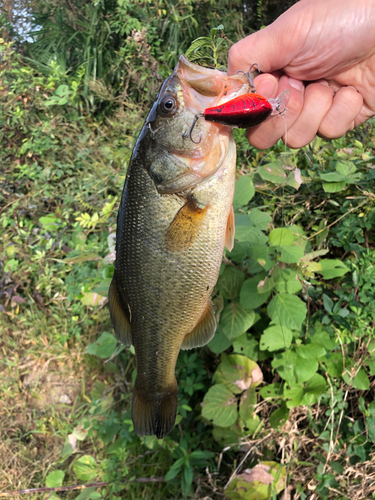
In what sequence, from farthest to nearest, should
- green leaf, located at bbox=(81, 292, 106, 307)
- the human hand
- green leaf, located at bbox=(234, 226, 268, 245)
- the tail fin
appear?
1. green leaf, located at bbox=(81, 292, 106, 307)
2. green leaf, located at bbox=(234, 226, 268, 245)
3. the tail fin
4. the human hand

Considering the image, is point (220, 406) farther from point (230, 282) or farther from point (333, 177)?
point (333, 177)

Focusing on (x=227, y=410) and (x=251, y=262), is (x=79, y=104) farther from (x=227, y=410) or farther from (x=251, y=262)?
(x=227, y=410)

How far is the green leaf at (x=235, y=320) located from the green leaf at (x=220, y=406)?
1.38ft

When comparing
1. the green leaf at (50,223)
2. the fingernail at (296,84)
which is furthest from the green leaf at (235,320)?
the green leaf at (50,223)

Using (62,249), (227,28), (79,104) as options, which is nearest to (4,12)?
(79,104)

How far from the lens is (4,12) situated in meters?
5.63

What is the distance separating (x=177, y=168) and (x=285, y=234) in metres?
0.86

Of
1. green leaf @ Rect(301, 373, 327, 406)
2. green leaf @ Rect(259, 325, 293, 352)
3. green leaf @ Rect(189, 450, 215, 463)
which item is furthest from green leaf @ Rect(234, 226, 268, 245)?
green leaf @ Rect(189, 450, 215, 463)

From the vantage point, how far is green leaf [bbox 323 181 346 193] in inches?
82.5

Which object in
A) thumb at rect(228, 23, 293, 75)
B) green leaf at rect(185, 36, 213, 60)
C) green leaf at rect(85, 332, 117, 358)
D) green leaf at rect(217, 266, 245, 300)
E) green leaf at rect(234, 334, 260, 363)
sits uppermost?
green leaf at rect(185, 36, 213, 60)

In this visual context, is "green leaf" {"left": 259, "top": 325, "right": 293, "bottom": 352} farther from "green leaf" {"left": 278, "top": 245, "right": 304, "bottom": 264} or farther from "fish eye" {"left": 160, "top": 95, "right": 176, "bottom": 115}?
"fish eye" {"left": 160, "top": 95, "right": 176, "bottom": 115}

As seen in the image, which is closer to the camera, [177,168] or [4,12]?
[177,168]

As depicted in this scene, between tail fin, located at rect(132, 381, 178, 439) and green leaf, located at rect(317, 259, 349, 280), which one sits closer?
tail fin, located at rect(132, 381, 178, 439)

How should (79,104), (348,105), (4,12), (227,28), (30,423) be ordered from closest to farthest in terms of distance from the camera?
(348,105), (30,423), (227,28), (79,104), (4,12)
